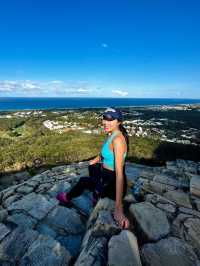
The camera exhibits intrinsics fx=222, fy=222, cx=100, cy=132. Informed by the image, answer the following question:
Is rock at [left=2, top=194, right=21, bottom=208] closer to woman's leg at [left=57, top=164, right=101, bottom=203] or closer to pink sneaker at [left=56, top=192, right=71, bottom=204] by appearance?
pink sneaker at [left=56, top=192, right=71, bottom=204]

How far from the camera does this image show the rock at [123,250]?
2.83 metres

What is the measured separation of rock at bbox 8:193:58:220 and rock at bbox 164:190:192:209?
8.96 feet

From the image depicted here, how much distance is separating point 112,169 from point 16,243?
7.00 ft

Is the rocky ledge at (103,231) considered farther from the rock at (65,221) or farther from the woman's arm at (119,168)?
the woman's arm at (119,168)

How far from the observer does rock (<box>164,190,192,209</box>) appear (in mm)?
4716

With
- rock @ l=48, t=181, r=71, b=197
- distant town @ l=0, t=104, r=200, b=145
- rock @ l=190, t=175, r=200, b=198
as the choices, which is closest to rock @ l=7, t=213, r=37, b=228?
rock @ l=48, t=181, r=71, b=197

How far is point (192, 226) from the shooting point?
3705 mm

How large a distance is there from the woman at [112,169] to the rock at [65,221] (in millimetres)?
648

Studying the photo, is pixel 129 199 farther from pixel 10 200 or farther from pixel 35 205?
pixel 10 200

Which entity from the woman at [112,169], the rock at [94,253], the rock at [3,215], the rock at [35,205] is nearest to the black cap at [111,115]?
the woman at [112,169]

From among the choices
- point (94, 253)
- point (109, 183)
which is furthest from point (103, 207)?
point (94, 253)

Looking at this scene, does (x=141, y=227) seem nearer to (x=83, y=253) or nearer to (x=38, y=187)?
(x=83, y=253)

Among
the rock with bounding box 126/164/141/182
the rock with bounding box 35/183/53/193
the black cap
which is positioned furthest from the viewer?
the rock with bounding box 126/164/141/182

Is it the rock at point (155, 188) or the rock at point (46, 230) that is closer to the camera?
the rock at point (46, 230)
